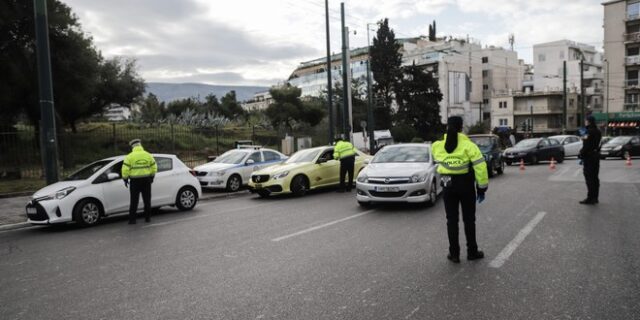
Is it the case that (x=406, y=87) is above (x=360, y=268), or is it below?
above

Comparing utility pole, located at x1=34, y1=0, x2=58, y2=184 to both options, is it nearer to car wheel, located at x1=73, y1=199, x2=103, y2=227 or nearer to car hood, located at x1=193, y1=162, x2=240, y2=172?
car wheel, located at x1=73, y1=199, x2=103, y2=227

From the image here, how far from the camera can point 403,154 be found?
1184 cm

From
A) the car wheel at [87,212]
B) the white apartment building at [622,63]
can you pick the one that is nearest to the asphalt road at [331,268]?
the car wheel at [87,212]

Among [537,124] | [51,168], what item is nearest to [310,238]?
[51,168]

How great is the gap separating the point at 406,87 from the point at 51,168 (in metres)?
53.6

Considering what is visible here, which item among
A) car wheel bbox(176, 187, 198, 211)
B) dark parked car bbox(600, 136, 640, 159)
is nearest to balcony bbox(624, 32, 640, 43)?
dark parked car bbox(600, 136, 640, 159)

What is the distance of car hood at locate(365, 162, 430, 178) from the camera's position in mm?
10430

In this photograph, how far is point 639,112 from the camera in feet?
193

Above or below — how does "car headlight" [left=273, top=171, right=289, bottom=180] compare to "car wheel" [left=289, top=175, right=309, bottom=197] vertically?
above

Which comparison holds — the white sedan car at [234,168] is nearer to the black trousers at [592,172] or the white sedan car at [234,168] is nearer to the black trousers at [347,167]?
the black trousers at [347,167]

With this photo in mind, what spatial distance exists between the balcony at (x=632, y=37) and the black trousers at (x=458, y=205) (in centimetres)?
6564

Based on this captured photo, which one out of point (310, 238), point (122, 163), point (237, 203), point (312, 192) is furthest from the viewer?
point (312, 192)

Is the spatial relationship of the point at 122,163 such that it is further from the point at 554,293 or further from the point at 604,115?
the point at 604,115

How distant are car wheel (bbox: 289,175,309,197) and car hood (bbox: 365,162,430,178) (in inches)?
121
